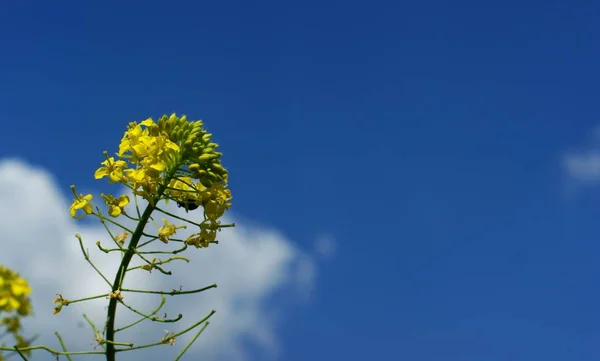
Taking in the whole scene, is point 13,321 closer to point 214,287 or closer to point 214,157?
point 214,287

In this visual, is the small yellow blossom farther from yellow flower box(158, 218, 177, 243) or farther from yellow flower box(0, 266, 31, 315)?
yellow flower box(0, 266, 31, 315)

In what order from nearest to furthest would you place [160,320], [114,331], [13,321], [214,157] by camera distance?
[13,321] < [114,331] < [160,320] < [214,157]

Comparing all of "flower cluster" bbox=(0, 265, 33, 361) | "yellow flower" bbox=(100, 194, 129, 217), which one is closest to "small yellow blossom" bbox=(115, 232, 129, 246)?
"yellow flower" bbox=(100, 194, 129, 217)

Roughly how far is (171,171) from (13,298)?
2595mm

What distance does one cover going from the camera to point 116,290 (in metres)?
4.46

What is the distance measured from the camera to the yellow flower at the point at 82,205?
5125 millimetres

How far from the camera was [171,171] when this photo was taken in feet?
17.6

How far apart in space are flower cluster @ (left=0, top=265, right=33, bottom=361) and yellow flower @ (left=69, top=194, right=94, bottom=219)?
221cm

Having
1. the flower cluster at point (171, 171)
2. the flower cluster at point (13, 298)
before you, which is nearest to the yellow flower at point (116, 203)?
the flower cluster at point (171, 171)

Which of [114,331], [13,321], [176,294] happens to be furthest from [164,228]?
[13,321]

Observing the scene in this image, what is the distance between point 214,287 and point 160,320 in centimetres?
52

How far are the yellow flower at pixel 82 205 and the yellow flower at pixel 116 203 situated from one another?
14cm

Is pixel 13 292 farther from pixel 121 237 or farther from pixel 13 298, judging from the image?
pixel 121 237

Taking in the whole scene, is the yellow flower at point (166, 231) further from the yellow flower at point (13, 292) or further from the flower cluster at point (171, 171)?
→ the yellow flower at point (13, 292)
